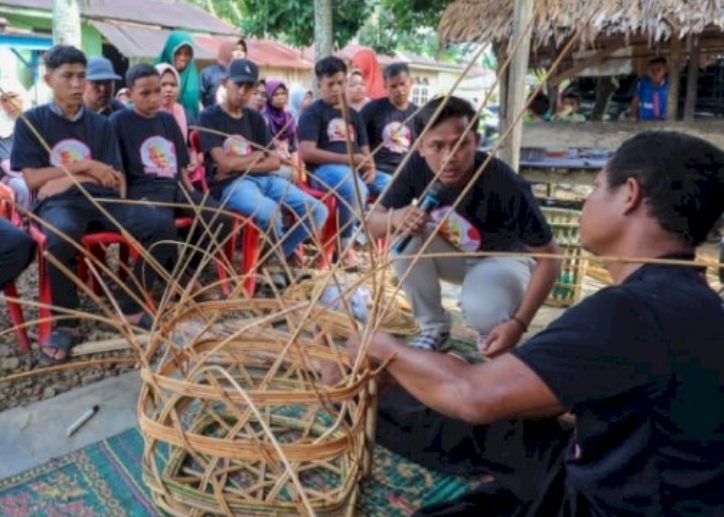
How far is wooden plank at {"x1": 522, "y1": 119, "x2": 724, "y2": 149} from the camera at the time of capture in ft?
20.3

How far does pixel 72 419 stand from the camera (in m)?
2.24

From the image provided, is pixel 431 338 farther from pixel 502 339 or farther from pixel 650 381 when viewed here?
pixel 650 381

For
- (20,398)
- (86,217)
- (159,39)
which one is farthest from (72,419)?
(159,39)

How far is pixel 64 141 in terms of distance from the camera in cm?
303

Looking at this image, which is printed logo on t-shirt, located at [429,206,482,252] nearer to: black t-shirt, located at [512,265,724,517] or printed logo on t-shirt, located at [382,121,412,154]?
black t-shirt, located at [512,265,724,517]

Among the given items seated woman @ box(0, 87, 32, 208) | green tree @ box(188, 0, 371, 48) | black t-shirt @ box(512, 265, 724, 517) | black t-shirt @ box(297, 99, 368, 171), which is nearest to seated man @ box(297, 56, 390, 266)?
black t-shirt @ box(297, 99, 368, 171)

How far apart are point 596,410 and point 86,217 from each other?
2.50 m

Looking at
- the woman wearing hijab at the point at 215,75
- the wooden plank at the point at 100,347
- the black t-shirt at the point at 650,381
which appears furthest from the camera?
the woman wearing hijab at the point at 215,75

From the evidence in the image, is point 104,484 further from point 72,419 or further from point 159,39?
point 159,39

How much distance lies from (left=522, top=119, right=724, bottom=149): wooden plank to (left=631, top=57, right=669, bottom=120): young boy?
0.30 m

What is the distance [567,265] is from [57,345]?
2.53m

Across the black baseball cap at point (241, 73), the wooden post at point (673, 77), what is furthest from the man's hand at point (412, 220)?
the wooden post at point (673, 77)

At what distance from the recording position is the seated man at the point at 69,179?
2.77 metres

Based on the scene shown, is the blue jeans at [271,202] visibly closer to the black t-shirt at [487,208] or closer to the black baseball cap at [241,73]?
the black baseball cap at [241,73]
